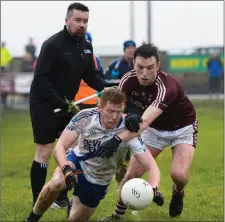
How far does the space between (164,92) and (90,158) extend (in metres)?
1.08

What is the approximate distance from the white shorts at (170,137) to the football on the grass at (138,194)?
185 cm

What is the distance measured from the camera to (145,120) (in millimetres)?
6852

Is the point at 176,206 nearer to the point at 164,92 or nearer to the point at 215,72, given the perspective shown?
the point at 164,92

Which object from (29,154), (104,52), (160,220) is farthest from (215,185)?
(104,52)

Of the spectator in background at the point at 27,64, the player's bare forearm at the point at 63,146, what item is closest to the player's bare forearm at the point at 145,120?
the player's bare forearm at the point at 63,146

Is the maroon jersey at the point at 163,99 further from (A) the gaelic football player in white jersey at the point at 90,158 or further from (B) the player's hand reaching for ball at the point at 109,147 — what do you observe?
(B) the player's hand reaching for ball at the point at 109,147

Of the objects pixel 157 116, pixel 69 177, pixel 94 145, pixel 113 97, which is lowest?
pixel 69 177

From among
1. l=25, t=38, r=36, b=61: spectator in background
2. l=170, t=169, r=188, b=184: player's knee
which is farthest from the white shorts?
l=25, t=38, r=36, b=61: spectator in background

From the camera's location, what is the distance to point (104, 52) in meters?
31.2

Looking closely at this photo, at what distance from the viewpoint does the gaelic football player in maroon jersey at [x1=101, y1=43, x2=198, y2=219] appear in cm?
693

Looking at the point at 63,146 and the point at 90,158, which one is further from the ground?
the point at 63,146

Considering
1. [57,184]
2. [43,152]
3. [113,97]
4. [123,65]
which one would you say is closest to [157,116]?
[113,97]

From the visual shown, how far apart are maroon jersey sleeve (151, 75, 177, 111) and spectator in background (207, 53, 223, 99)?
852 inches

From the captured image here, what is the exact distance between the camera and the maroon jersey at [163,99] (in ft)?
23.5
